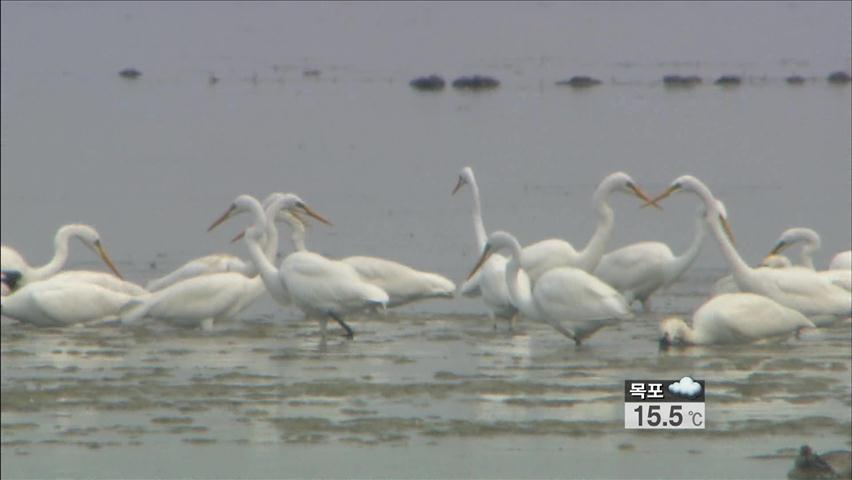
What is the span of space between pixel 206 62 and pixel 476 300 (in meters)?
41.7

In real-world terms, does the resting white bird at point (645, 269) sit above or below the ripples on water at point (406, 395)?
above

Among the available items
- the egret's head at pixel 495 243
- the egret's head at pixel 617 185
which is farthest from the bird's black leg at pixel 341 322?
the egret's head at pixel 617 185

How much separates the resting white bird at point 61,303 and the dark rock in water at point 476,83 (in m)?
30.5

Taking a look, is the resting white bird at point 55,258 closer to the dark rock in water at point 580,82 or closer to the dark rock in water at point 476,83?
the dark rock in water at point 476,83

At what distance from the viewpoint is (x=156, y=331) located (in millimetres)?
15430

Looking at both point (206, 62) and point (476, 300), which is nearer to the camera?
point (476, 300)

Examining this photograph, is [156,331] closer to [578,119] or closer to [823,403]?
[823,403]

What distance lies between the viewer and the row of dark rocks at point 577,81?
152 ft

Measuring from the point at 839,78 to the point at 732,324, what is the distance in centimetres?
3528

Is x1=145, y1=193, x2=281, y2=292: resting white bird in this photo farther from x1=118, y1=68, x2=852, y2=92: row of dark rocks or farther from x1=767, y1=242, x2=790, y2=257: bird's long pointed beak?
x1=118, y1=68, x2=852, y2=92: row of dark rocks

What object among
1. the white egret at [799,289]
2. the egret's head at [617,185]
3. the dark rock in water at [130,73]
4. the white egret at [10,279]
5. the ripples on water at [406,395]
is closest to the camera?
the ripples on water at [406,395]

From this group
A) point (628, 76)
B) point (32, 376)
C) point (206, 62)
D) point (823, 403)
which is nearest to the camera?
point (823, 403)

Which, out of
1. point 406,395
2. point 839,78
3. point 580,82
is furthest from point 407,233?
point 839,78

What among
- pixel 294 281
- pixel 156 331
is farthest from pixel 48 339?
pixel 294 281
